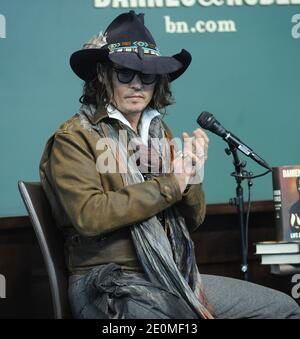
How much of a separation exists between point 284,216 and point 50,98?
3.40 feet

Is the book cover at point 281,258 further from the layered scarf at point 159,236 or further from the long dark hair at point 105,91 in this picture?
the long dark hair at point 105,91

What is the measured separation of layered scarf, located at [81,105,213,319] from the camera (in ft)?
5.75

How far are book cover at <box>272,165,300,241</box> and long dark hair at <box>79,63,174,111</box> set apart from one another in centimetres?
56

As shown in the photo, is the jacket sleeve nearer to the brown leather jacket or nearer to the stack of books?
the brown leather jacket

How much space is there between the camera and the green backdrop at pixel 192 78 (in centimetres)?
254

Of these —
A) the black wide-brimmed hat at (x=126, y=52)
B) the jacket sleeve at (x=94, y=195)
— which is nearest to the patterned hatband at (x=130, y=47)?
the black wide-brimmed hat at (x=126, y=52)

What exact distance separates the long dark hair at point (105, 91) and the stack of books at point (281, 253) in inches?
25.0

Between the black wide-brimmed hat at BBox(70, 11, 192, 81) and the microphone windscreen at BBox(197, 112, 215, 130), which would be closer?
the black wide-brimmed hat at BBox(70, 11, 192, 81)

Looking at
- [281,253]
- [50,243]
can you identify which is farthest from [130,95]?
[281,253]

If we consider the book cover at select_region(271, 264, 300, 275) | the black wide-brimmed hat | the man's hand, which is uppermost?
the black wide-brimmed hat

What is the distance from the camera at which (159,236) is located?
1.78 m

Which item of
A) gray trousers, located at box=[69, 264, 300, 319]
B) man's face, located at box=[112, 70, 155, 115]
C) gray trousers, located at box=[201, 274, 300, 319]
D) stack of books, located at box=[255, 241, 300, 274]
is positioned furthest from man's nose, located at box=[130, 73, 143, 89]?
stack of books, located at box=[255, 241, 300, 274]
